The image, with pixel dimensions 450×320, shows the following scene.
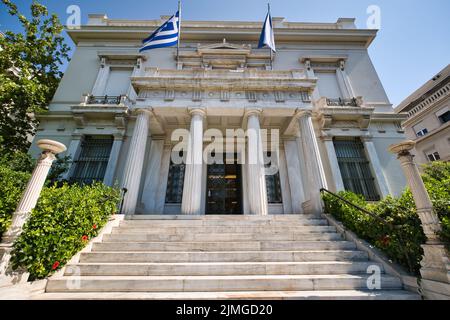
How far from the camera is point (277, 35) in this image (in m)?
12.9

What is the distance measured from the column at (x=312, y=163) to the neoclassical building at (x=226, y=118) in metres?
0.04

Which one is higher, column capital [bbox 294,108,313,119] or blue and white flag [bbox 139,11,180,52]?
blue and white flag [bbox 139,11,180,52]

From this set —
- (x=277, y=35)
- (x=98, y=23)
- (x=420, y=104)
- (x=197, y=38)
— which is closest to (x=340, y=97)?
(x=277, y=35)

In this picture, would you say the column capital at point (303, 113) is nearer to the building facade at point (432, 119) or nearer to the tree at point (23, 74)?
the tree at point (23, 74)

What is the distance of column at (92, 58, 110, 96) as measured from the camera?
1095 cm

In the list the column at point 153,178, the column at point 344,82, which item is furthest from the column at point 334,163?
the column at point 153,178

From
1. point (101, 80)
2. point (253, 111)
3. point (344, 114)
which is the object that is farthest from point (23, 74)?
point (344, 114)

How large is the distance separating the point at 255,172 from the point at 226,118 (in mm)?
3481

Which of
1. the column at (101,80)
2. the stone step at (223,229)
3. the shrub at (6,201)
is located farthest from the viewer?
the column at (101,80)

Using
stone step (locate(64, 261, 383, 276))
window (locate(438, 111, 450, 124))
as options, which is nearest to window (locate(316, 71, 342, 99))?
stone step (locate(64, 261, 383, 276))

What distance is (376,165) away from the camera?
9297 millimetres

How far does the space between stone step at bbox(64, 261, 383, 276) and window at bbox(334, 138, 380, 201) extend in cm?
633

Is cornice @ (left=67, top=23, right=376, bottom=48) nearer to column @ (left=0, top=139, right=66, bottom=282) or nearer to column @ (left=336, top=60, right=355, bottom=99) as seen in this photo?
column @ (left=336, top=60, right=355, bottom=99)

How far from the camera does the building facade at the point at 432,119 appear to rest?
1692 centimetres
